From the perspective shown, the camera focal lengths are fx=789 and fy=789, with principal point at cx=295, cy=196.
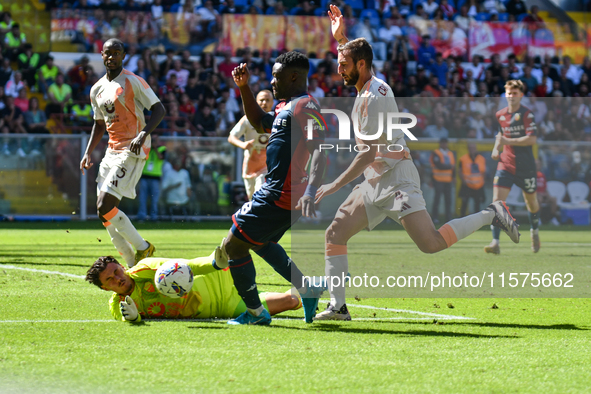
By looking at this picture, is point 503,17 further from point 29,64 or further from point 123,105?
point 123,105

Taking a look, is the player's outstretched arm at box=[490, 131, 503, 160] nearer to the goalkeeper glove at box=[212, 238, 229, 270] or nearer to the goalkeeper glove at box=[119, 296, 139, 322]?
the goalkeeper glove at box=[212, 238, 229, 270]

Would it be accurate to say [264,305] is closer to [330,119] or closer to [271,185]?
[271,185]

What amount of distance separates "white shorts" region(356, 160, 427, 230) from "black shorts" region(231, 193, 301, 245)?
2.71ft

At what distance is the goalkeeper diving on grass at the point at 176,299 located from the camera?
5.21m

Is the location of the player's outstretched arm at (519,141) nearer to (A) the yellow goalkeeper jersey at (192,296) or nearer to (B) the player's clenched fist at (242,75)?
(A) the yellow goalkeeper jersey at (192,296)

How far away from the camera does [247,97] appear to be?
530 centimetres

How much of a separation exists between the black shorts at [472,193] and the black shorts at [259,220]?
9.81m

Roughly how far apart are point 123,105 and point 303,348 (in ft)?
13.4

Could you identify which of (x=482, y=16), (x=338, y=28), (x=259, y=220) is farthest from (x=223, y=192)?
(x=259, y=220)

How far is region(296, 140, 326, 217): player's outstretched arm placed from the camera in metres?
4.91

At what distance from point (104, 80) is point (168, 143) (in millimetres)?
10738

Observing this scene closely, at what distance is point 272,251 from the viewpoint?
5.47 m

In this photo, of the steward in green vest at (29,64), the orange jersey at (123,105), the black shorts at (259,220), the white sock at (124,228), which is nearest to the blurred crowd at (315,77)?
the steward in green vest at (29,64)

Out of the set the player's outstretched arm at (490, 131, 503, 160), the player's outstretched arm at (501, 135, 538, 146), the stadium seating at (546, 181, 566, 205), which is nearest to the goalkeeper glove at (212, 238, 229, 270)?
the player's outstretched arm at (490, 131, 503, 160)
